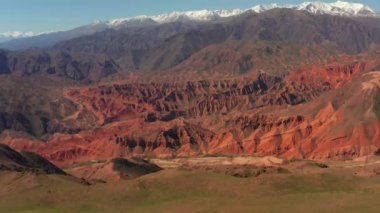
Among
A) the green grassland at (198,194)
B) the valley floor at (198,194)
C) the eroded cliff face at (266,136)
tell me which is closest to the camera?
the valley floor at (198,194)

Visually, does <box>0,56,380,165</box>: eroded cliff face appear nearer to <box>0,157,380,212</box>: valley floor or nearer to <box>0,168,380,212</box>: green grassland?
<box>0,157,380,212</box>: valley floor

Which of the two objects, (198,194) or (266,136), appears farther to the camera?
(266,136)

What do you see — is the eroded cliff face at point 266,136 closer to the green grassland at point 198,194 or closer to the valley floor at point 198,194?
the valley floor at point 198,194

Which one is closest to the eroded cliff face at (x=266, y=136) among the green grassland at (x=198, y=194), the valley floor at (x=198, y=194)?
the valley floor at (x=198, y=194)

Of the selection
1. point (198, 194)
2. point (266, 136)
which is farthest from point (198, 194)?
point (266, 136)

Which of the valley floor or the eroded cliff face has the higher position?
the valley floor

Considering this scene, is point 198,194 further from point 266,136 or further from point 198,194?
point 266,136

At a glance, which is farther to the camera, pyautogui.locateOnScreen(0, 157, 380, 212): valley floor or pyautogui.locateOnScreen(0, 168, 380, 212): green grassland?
pyautogui.locateOnScreen(0, 168, 380, 212): green grassland

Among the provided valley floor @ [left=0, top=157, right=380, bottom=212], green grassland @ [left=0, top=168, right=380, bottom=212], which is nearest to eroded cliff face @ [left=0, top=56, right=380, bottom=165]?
valley floor @ [left=0, top=157, right=380, bottom=212]

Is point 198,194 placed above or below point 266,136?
above
